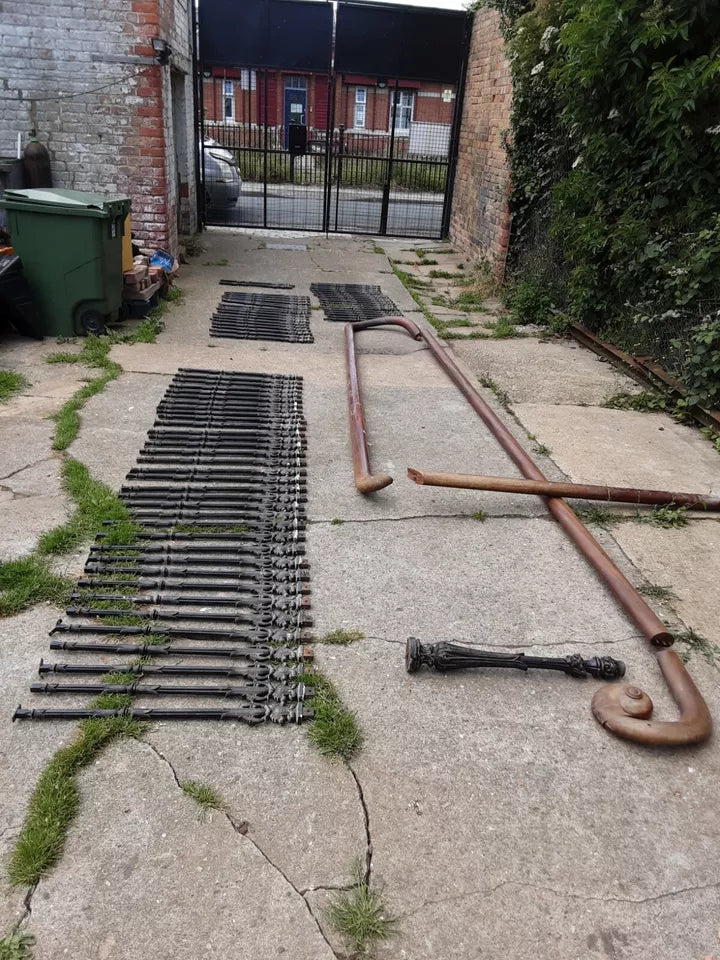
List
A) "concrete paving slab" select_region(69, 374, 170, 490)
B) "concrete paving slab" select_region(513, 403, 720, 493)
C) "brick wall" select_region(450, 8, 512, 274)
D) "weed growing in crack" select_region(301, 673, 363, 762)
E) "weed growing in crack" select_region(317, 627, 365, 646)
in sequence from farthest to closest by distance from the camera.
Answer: "brick wall" select_region(450, 8, 512, 274) < "concrete paving slab" select_region(513, 403, 720, 493) < "concrete paving slab" select_region(69, 374, 170, 490) < "weed growing in crack" select_region(317, 627, 365, 646) < "weed growing in crack" select_region(301, 673, 363, 762)

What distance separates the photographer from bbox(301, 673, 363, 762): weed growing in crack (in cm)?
229

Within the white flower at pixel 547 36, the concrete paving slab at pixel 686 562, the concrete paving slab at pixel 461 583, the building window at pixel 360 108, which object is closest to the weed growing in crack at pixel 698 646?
the concrete paving slab at pixel 686 562

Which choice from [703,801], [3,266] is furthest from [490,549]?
[3,266]

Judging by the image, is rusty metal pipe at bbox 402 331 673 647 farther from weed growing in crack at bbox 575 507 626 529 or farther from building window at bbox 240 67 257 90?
building window at bbox 240 67 257 90

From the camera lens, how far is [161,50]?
7.56 metres

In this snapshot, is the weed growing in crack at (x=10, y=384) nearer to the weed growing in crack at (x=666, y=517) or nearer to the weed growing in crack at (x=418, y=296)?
the weed growing in crack at (x=418, y=296)

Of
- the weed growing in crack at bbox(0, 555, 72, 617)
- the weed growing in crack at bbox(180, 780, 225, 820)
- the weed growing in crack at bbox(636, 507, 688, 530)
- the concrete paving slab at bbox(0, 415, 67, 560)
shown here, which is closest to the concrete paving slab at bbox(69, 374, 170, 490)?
the concrete paving slab at bbox(0, 415, 67, 560)

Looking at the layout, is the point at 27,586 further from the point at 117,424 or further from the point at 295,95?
the point at 295,95

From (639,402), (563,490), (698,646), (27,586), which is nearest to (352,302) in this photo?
(639,402)

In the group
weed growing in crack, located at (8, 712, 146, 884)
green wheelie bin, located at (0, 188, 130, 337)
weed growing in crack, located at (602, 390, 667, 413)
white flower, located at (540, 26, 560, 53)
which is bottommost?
weed growing in crack, located at (602, 390, 667, 413)

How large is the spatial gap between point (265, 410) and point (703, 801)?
374 centimetres

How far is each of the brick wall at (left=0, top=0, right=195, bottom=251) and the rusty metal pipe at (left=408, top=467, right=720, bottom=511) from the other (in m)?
6.17

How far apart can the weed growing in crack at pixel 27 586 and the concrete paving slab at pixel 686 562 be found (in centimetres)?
271

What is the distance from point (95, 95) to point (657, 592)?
7.81 meters
